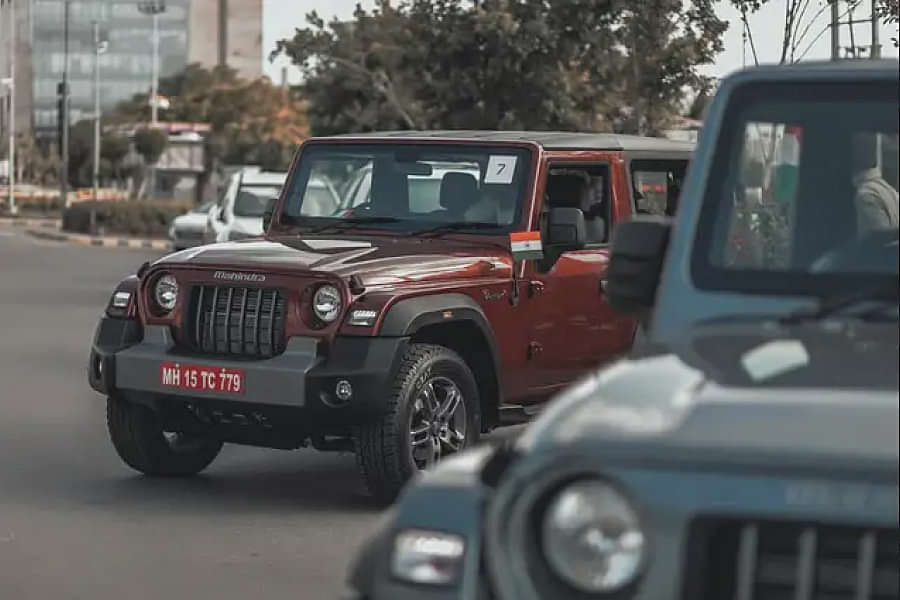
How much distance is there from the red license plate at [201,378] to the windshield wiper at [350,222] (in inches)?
54.8

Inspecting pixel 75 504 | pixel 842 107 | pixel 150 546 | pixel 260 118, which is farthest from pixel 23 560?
pixel 260 118

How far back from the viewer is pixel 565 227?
9367 millimetres

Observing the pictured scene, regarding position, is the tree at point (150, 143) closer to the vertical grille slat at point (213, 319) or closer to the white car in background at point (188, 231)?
the white car in background at point (188, 231)

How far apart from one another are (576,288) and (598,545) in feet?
22.8

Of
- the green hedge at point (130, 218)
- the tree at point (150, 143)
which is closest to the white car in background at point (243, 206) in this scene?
the green hedge at point (130, 218)

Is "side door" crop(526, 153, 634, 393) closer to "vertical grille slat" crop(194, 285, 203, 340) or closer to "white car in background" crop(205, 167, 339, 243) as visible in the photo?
"vertical grille slat" crop(194, 285, 203, 340)

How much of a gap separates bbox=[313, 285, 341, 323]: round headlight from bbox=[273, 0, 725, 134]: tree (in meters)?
10.5

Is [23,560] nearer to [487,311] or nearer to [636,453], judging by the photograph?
[487,311]

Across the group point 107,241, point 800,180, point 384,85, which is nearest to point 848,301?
point 800,180

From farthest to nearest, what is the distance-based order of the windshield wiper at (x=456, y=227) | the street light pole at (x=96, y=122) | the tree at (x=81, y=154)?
the tree at (x=81, y=154), the street light pole at (x=96, y=122), the windshield wiper at (x=456, y=227)

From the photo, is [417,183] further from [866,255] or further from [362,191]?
[866,255]

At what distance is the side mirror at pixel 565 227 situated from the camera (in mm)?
9344

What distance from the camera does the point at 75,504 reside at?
29.5 ft

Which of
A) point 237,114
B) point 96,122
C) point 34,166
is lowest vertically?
point 34,166
